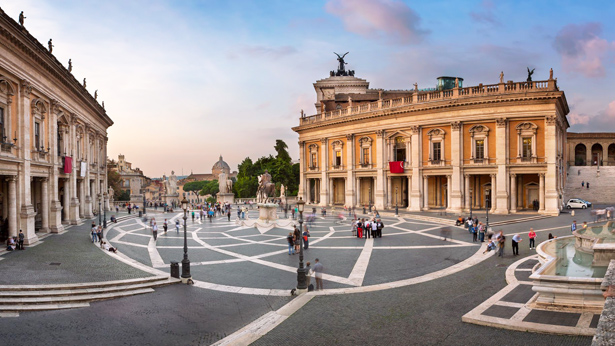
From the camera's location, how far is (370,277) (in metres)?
14.5

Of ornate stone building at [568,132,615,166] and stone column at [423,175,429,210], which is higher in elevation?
ornate stone building at [568,132,615,166]

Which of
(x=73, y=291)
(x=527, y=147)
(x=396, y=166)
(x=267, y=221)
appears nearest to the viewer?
(x=73, y=291)

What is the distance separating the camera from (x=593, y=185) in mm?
43656

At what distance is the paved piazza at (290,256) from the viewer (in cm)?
1414

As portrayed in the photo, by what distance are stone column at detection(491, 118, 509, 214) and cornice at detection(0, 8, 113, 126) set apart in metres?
35.9

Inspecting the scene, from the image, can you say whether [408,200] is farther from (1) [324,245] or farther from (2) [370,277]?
(2) [370,277]

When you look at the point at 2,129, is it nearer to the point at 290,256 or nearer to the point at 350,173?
the point at 290,256

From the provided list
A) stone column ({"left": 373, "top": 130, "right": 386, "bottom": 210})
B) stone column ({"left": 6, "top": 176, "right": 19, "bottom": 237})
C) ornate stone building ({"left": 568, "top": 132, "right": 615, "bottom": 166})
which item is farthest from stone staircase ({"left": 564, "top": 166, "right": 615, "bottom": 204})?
stone column ({"left": 6, "top": 176, "right": 19, "bottom": 237})

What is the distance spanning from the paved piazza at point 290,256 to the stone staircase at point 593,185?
83.6 ft

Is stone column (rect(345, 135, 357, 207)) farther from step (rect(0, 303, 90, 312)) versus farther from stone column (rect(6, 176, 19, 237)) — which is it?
step (rect(0, 303, 90, 312))

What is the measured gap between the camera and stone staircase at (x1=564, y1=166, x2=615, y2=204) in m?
41.1

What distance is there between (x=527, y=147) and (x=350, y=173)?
18863 millimetres

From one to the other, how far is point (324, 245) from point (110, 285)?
1175 centimetres

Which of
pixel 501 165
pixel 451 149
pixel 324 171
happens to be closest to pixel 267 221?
pixel 324 171
